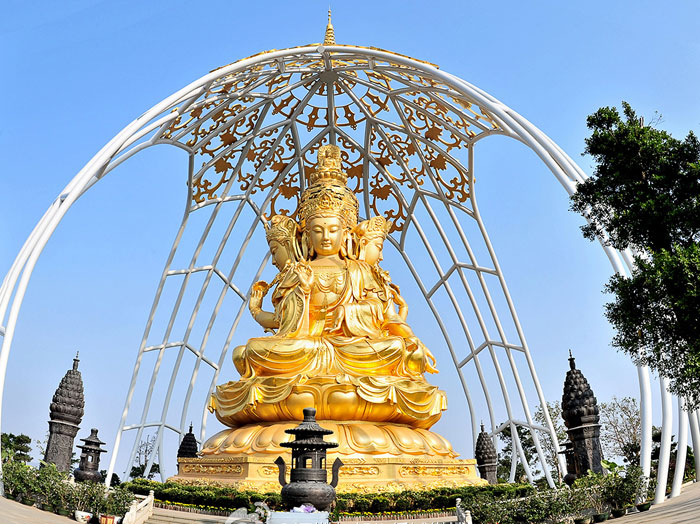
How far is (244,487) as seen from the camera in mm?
13461

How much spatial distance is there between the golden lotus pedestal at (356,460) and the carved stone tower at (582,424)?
247cm

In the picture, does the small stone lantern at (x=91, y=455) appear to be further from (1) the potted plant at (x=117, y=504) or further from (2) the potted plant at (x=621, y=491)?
(2) the potted plant at (x=621, y=491)

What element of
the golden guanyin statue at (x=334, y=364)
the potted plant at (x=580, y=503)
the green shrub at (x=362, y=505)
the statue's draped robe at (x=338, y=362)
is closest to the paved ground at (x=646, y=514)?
the potted plant at (x=580, y=503)

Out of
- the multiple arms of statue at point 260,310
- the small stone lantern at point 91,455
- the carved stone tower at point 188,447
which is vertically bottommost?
the small stone lantern at point 91,455

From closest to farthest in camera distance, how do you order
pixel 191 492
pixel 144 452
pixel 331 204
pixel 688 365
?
1. pixel 688 365
2. pixel 191 492
3. pixel 331 204
4. pixel 144 452

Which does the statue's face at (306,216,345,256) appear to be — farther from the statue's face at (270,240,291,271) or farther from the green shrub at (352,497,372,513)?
the green shrub at (352,497,372,513)

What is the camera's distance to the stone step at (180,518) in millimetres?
11835

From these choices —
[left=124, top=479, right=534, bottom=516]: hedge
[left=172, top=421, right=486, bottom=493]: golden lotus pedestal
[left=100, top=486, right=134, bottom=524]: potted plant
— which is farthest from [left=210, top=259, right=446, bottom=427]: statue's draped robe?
[left=100, top=486, right=134, bottom=524]: potted plant

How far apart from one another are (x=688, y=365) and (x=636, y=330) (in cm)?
113

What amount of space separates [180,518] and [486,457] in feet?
43.9

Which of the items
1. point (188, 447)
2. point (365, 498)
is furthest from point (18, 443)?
point (365, 498)

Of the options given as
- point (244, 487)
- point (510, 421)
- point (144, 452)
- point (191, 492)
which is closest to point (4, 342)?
point (191, 492)

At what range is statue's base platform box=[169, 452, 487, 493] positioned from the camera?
14016 mm

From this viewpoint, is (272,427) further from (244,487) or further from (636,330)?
(636,330)
